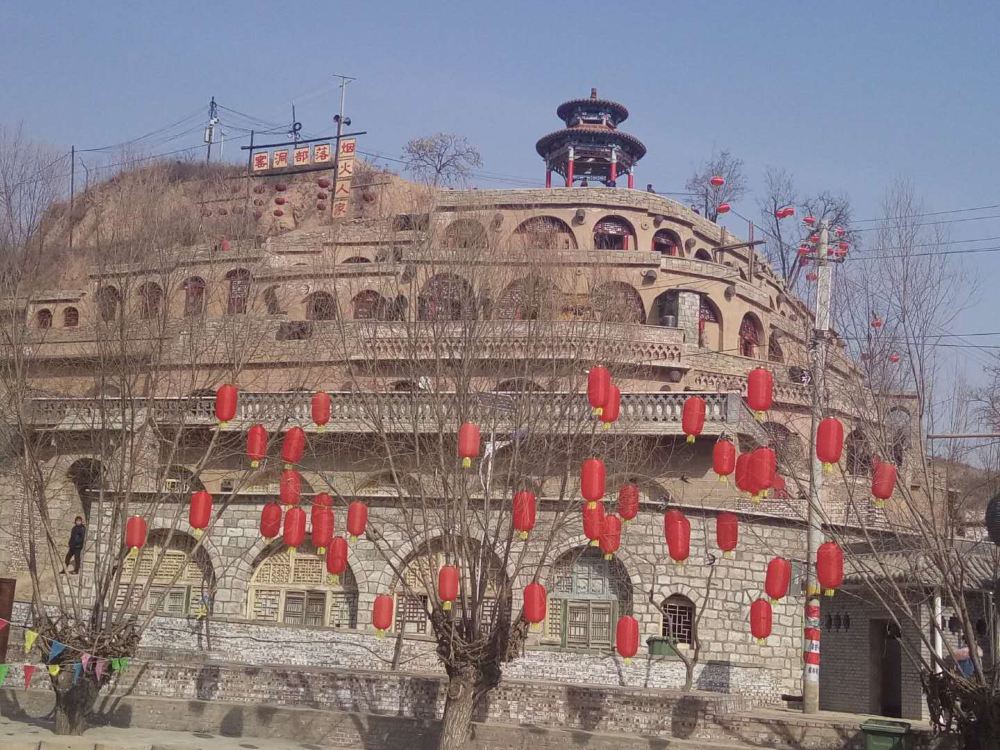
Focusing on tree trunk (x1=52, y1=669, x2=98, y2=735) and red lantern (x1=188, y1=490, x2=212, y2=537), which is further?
red lantern (x1=188, y1=490, x2=212, y2=537)

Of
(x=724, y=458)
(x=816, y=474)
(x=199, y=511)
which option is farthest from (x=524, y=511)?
(x=816, y=474)

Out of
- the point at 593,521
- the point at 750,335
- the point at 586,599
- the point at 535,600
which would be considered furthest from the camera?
the point at 750,335

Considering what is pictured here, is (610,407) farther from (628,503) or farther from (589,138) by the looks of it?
(589,138)

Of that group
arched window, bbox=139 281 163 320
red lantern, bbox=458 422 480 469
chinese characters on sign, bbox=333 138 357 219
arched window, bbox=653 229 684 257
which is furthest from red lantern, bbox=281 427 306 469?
chinese characters on sign, bbox=333 138 357 219

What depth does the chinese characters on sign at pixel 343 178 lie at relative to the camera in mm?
49781

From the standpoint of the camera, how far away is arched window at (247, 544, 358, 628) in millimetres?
23156

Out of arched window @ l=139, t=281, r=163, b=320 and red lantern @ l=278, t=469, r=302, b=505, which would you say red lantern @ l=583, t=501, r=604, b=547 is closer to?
red lantern @ l=278, t=469, r=302, b=505

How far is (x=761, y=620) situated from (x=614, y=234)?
27.9 metres

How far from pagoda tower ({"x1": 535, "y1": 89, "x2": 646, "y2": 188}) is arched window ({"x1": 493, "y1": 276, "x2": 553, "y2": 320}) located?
33.4 metres

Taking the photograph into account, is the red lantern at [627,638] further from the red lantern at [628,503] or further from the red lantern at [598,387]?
the red lantern at [598,387]

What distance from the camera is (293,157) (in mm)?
52406

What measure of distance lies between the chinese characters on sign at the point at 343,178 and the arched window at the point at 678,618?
31875mm

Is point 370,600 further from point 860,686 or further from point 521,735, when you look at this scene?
point 860,686

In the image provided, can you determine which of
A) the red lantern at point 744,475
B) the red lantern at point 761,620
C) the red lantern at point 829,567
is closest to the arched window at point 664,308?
the red lantern at point 761,620
